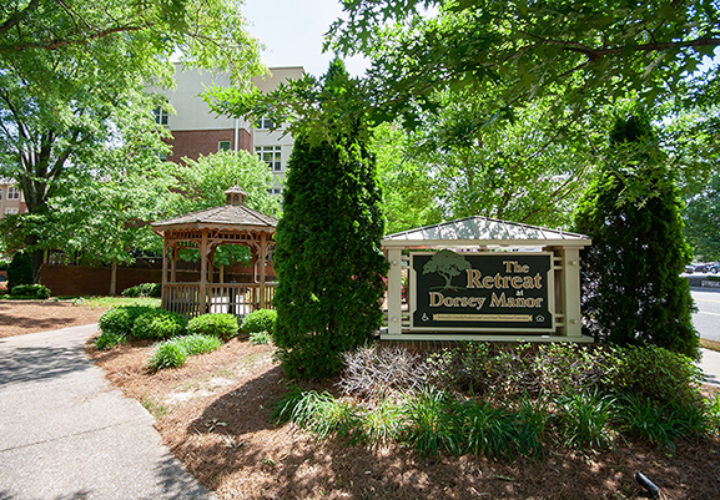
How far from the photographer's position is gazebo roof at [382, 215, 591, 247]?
17.6 feet

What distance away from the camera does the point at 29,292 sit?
16.3 meters

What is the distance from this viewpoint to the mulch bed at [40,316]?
986 cm

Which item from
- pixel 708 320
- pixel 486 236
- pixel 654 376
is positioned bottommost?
pixel 708 320

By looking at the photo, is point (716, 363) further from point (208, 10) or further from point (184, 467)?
point (208, 10)

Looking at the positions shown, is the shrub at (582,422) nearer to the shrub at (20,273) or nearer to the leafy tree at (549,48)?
the leafy tree at (549,48)

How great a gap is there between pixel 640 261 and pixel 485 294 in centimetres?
211

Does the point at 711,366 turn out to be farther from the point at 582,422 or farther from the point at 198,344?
the point at 198,344

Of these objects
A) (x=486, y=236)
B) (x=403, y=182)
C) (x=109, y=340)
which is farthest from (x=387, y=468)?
(x=403, y=182)

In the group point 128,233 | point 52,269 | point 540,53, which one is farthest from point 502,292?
point 52,269

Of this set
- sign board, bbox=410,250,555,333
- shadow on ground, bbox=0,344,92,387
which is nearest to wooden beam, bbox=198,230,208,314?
shadow on ground, bbox=0,344,92,387

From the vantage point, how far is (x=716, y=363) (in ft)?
22.0

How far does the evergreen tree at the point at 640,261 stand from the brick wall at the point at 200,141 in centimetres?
2754

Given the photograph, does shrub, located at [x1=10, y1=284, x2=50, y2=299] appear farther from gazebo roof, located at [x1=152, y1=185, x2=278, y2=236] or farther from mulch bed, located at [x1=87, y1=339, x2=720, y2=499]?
mulch bed, located at [x1=87, y1=339, x2=720, y2=499]

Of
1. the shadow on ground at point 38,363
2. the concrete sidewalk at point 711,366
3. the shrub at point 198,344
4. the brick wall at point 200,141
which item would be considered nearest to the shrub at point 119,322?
the shadow on ground at point 38,363
